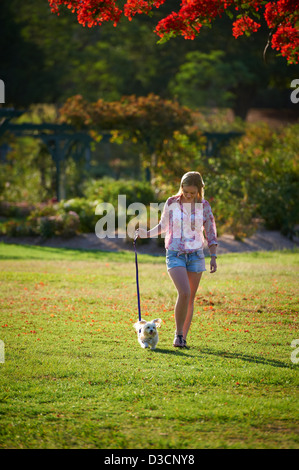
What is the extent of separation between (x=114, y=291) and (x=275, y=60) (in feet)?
83.7

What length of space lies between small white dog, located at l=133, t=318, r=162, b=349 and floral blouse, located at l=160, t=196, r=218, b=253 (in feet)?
2.48

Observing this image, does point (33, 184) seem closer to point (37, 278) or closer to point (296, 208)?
point (296, 208)

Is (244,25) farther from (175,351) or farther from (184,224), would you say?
(175,351)

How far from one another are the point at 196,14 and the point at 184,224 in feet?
8.14

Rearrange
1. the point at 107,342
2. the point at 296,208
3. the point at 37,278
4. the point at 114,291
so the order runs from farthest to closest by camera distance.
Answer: the point at 296,208 < the point at 37,278 < the point at 114,291 < the point at 107,342

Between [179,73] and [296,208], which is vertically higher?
[179,73]

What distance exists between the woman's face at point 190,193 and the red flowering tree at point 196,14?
205 centimetres

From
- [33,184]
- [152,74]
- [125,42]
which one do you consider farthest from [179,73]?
[33,184]

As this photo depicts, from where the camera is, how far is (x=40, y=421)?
4.11 metres

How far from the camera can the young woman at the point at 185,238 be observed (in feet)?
18.9

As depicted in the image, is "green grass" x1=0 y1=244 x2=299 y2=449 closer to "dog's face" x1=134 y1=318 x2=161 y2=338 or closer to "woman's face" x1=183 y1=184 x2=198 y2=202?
"dog's face" x1=134 y1=318 x2=161 y2=338

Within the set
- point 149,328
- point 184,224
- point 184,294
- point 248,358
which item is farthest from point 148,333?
point 184,224

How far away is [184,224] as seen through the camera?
19.3 feet
